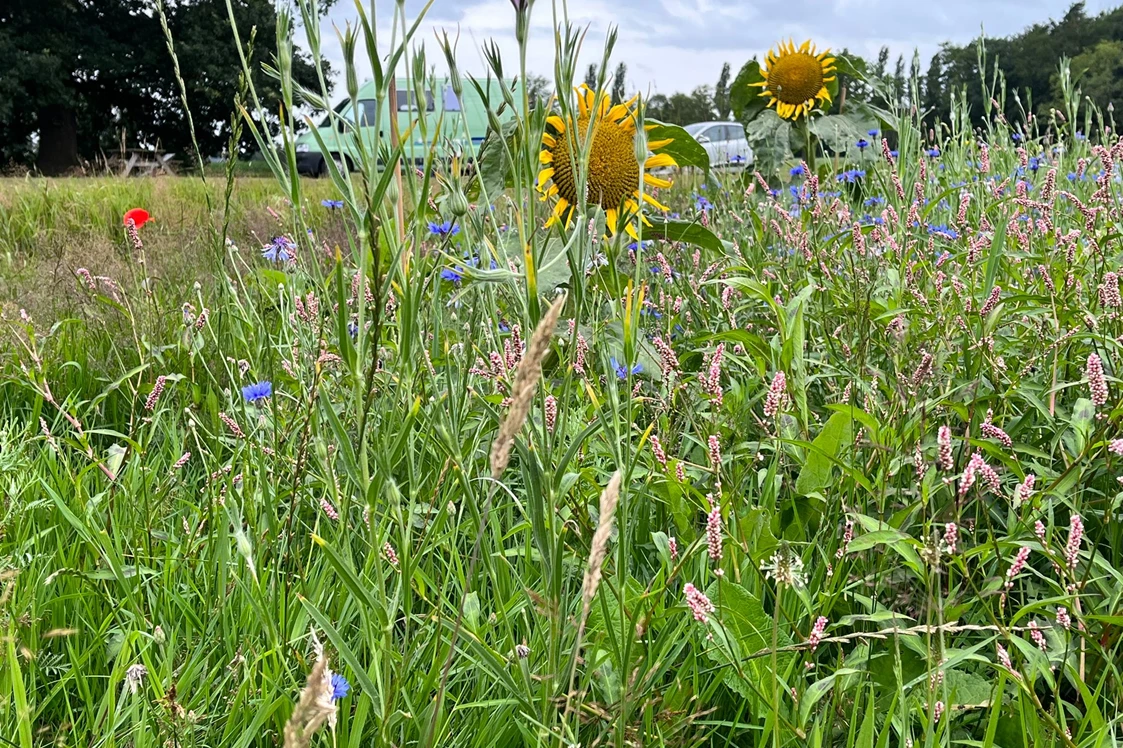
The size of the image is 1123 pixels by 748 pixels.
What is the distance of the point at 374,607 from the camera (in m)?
0.82

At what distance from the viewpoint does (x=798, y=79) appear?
11.8 feet

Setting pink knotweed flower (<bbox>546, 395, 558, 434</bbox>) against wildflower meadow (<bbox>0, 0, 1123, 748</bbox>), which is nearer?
wildflower meadow (<bbox>0, 0, 1123, 748</bbox>)

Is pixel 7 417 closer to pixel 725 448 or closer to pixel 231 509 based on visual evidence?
pixel 231 509

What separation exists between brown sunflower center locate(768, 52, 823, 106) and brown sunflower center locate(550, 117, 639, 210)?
1967mm

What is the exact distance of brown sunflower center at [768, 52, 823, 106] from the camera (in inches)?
141

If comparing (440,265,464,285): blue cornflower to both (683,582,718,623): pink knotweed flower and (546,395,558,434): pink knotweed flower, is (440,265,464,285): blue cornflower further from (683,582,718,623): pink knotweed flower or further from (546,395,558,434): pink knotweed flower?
(683,582,718,623): pink knotweed flower

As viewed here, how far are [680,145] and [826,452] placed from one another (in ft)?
3.86

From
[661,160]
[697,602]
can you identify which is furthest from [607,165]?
[697,602]

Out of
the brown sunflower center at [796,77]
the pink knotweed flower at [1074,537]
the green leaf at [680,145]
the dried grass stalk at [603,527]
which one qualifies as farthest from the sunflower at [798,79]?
the dried grass stalk at [603,527]

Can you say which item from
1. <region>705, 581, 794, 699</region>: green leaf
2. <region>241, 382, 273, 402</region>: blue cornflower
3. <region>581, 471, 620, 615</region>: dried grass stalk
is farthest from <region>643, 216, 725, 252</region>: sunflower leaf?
<region>581, 471, 620, 615</region>: dried grass stalk

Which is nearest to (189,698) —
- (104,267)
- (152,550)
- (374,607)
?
(152,550)

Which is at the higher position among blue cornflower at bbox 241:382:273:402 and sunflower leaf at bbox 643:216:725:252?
sunflower leaf at bbox 643:216:725:252

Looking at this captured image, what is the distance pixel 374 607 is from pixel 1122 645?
3.41ft

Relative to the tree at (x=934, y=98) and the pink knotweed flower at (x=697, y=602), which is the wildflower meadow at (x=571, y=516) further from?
the tree at (x=934, y=98)
